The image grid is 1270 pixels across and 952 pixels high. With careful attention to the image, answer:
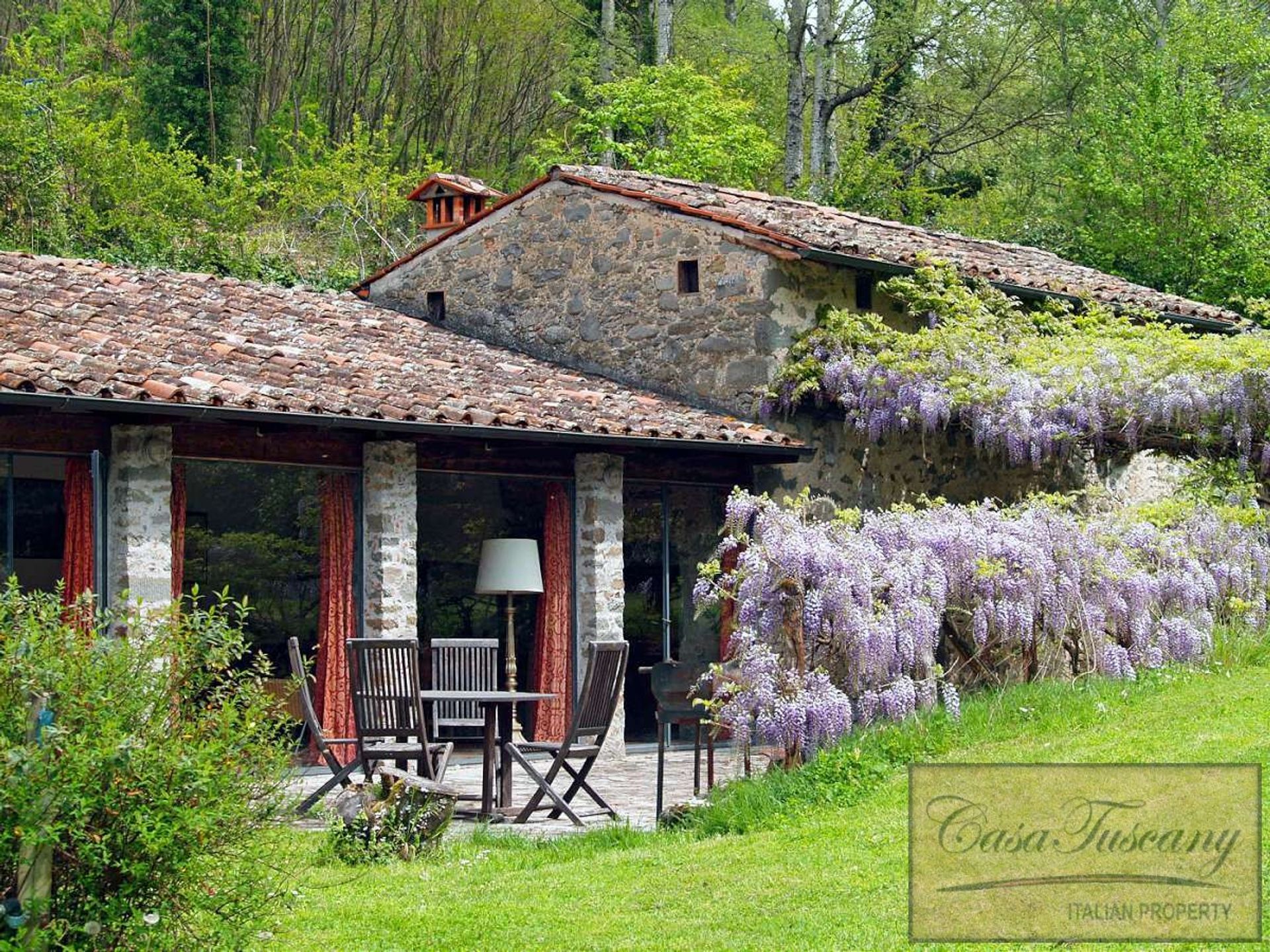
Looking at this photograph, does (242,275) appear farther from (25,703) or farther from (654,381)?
(25,703)

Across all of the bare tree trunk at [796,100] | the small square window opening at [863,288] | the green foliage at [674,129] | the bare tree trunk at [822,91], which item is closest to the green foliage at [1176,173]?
the bare tree trunk at [822,91]

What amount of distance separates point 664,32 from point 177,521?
14.1m

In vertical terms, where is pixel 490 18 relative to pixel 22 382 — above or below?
above

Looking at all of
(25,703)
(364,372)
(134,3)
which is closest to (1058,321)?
(364,372)

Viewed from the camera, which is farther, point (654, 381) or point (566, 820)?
point (654, 381)

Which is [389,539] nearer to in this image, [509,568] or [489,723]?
A: [509,568]

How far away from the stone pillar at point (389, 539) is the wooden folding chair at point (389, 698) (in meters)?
2.45

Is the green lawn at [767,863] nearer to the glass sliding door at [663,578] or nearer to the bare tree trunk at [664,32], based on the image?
the glass sliding door at [663,578]

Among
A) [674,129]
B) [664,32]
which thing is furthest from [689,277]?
[664,32]

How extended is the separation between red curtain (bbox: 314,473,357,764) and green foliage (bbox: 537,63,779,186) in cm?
1157

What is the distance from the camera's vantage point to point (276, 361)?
386 inches

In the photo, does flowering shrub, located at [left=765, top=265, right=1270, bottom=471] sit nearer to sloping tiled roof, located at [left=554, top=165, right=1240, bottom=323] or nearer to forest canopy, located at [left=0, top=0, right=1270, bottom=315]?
sloping tiled roof, located at [left=554, top=165, right=1240, bottom=323]

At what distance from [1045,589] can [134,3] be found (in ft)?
63.7

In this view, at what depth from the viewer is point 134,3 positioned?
23406mm
